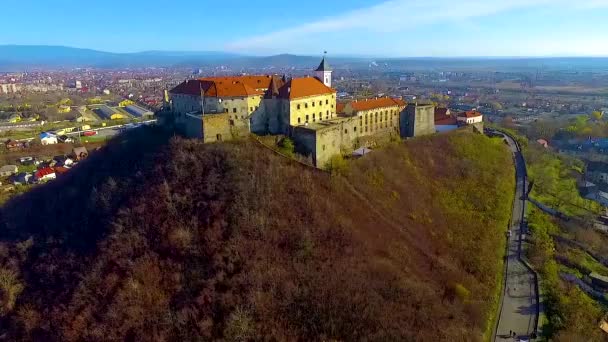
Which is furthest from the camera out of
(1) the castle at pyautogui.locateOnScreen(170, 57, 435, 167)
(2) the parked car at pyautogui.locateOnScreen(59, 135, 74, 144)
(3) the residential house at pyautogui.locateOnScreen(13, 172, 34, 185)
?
(2) the parked car at pyautogui.locateOnScreen(59, 135, 74, 144)

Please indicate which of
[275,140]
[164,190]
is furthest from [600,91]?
[164,190]

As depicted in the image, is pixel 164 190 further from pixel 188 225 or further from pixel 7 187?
pixel 7 187

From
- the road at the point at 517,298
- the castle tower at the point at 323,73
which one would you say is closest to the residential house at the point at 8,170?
the castle tower at the point at 323,73

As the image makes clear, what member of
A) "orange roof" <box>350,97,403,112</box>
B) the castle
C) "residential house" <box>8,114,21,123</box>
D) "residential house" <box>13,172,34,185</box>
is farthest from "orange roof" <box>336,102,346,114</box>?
"residential house" <box>8,114,21,123</box>

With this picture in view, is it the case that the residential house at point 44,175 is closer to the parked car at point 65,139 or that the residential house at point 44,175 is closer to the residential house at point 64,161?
the residential house at point 64,161

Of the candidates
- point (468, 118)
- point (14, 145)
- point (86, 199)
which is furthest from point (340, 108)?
point (14, 145)

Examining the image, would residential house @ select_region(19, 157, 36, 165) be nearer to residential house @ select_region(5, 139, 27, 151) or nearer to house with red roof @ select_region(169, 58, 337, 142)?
residential house @ select_region(5, 139, 27, 151)
